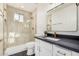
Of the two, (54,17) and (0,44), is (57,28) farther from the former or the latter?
(0,44)

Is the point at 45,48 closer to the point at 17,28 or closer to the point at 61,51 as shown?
the point at 61,51

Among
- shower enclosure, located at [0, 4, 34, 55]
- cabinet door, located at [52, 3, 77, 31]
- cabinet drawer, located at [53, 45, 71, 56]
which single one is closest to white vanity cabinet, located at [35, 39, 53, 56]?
cabinet drawer, located at [53, 45, 71, 56]

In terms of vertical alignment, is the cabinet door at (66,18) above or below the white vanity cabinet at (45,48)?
above

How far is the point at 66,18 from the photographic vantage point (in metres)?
1.33

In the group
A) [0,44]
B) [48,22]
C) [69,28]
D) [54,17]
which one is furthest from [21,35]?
[69,28]

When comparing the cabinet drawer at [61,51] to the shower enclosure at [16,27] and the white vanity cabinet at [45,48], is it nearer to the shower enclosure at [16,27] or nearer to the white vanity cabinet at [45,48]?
the white vanity cabinet at [45,48]

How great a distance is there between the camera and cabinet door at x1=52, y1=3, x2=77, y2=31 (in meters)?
1.19

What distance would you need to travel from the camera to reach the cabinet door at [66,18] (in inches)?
46.9

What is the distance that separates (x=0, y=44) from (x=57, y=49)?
5.72ft

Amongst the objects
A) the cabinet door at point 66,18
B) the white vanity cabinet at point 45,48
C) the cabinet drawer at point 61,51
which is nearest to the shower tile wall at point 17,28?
the white vanity cabinet at point 45,48

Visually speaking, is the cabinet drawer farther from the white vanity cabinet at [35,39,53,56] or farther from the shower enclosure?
the shower enclosure

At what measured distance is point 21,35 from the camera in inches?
115

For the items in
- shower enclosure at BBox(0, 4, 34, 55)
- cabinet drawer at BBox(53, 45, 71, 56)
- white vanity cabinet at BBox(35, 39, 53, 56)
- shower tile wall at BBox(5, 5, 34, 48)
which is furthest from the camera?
shower tile wall at BBox(5, 5, 34, 48)

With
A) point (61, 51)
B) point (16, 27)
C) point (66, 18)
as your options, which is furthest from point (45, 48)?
point (16, 27)
